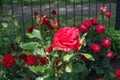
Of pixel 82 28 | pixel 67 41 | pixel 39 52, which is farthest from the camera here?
pixel 82 28

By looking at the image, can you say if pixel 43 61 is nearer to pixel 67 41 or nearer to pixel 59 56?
pixel 59 56

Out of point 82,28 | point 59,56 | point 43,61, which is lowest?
point 43,61

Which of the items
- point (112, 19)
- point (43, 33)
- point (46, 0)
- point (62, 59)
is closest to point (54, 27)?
point (43, 33)

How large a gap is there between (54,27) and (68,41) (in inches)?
33.2

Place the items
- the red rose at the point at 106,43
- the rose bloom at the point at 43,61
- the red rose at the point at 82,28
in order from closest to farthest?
the rose bloom at the point at 43,61 → the red rose at the point at 106,43 → the red rose at the point at 82,28

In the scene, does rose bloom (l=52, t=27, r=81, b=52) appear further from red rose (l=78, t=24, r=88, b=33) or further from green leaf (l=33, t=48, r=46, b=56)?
red rose (l=78, t=24, r=88, b=33)

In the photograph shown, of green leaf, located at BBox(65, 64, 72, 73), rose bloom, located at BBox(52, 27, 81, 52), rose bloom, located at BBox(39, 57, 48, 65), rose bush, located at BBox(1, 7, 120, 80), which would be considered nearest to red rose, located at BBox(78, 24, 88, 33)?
rose bush, located at BBox(1, 7, 120, 80)

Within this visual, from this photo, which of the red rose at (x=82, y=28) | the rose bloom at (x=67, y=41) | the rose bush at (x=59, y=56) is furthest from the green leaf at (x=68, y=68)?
the red rose at (x=82, y=28)

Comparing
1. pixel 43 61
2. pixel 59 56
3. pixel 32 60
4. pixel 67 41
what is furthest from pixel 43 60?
pixel 67 41

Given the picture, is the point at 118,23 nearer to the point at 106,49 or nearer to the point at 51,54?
the point at 106,49

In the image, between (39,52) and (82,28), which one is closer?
(39,52)

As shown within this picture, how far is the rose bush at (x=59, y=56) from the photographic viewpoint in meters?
3.02

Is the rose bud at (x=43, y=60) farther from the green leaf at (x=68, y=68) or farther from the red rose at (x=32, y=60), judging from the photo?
the green leaf at (x=68, y=68)

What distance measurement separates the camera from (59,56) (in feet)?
10.6
